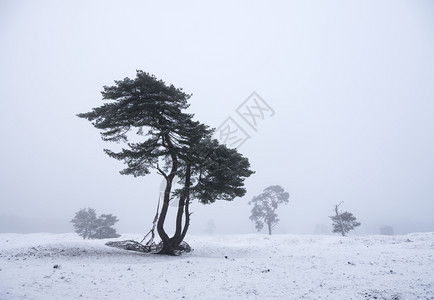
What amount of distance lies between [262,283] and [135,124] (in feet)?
35.5

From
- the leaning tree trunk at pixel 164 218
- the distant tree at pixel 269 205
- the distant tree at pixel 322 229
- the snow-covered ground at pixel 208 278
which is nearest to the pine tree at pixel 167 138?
the leaning tree trunk at pixel 164 218

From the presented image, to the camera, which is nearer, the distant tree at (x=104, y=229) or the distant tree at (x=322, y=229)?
the distant tree at (x=104, y=229)

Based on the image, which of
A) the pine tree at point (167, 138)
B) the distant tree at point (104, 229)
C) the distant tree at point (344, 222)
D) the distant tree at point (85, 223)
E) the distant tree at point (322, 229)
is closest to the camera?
the pine tree at point (167, 138)

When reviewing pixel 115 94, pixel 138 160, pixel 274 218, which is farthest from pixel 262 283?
pixel 274 218

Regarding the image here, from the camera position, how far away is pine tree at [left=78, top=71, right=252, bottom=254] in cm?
1378

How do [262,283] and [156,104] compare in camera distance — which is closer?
[262,283]

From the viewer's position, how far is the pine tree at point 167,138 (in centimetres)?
1378

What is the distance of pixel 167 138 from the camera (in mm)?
15148

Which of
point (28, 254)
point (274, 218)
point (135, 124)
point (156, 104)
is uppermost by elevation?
point (156, 104)

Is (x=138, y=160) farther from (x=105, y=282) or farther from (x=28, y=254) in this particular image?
(x=105, y=282)

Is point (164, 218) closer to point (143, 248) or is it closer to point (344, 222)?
point (143, 248)

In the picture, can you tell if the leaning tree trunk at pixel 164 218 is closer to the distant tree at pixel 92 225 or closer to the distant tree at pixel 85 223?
the distant tree at pixel 92 225

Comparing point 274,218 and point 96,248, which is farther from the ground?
point 274,218

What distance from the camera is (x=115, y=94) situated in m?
13.9
